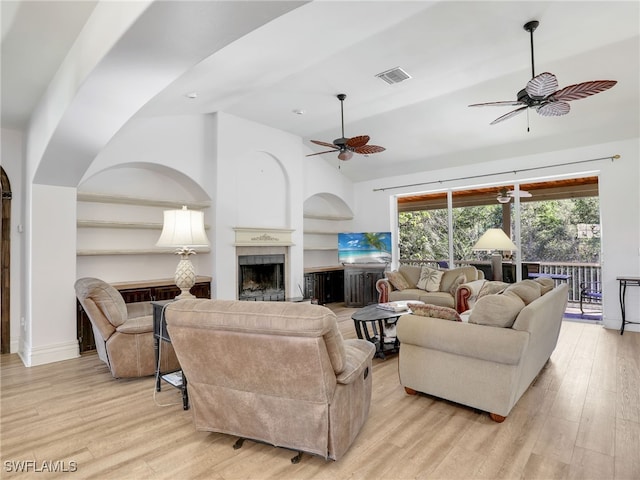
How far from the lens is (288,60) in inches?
137

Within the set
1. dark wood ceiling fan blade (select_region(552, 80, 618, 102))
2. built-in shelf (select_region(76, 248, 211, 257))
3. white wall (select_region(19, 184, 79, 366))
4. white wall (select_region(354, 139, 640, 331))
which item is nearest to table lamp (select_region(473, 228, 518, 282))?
white wall (select_region(354, 139, 640, 331))

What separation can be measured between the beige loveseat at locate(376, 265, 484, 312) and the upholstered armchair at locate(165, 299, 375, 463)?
3.50 meters

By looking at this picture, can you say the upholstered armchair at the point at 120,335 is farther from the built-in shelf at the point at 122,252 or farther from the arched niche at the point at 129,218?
the arched niche at the point at 129,218

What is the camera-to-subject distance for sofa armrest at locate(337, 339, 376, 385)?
76.5 inches

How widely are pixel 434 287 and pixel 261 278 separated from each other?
2912mm

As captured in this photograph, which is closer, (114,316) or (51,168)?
(114,316)

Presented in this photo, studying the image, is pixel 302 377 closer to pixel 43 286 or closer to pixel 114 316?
pixel 114 316

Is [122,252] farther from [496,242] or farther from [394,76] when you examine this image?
[496,242]

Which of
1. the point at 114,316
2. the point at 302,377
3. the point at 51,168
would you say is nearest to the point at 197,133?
the point at 51,168

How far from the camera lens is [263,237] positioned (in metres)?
5.86

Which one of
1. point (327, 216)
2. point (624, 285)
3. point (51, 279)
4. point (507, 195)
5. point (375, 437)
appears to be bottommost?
point (375, 437)

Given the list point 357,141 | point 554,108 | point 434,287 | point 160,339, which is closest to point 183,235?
point 160,339

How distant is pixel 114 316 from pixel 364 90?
151 inches

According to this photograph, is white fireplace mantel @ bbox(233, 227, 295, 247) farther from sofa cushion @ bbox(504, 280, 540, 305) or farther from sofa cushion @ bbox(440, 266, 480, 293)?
sofa cushion @ bbox(504, 280, 540, 305)
